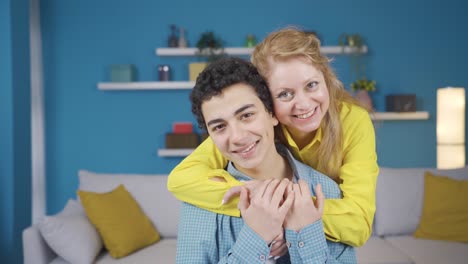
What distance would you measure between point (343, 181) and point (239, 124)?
0.41 meters

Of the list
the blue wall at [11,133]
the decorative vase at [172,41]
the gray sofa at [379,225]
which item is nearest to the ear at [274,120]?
the gray sofa at [379,225]

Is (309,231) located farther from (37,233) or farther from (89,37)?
(89,37)

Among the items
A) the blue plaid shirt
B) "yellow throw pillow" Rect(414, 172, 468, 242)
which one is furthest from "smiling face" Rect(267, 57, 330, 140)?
"yellow throw pillow" Rect(414, 172, 468, 242)

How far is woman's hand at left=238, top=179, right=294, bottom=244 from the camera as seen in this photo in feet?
3.70

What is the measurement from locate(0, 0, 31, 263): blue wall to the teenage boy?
291 centimetres

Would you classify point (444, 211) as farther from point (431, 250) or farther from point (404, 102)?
point (404, 102)

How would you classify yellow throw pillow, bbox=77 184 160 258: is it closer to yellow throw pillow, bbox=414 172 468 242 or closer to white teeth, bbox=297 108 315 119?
yellow throw pillow, bbox=414 172 468 242

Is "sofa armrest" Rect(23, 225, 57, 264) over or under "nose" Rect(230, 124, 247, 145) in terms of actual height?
A: under

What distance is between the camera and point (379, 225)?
3.45 m

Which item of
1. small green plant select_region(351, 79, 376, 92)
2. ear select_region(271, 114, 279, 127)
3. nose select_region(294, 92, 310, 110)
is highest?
small green plant select_region(351, 79, 376, 92)

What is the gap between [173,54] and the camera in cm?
487

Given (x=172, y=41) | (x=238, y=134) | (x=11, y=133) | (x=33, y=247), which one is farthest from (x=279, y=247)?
(x=172, y=41)

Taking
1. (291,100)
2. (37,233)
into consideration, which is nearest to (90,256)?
(37,233)

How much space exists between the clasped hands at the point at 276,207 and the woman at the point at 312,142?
0.12 meters
